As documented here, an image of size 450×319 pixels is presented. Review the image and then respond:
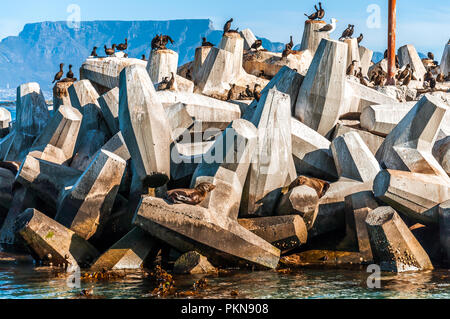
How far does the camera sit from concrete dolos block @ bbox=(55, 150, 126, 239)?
376 inches

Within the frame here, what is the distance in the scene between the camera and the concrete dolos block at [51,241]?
8891 millimetres

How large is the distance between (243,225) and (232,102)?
5.20 metres

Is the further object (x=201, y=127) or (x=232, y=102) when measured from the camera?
(x=232, y=102)

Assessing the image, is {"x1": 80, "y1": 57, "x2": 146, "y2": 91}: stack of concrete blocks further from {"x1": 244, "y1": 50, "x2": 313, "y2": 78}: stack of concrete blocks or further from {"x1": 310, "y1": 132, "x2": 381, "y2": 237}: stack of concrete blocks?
{"x1": 310, "y1": 132, "x2": 381, "y2": 237}: stack of concrete blocks

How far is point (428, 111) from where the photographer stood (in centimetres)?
1055

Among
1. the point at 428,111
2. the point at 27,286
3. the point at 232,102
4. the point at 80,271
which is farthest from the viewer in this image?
the point at 232,102

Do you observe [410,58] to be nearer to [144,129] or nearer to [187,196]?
[144,129]

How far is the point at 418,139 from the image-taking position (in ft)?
34.6

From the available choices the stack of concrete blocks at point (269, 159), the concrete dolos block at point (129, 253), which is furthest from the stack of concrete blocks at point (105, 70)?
the concrete dolos block at point (129, 253)

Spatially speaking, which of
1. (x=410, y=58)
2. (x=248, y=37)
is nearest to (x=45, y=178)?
(x=248, y=37)

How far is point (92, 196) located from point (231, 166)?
207 centimetres

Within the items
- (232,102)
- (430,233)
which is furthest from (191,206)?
(232,102)
